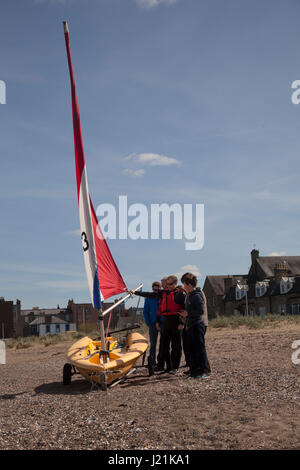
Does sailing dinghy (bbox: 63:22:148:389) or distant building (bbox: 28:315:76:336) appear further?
distant building (bbox: 28:315:76:336)

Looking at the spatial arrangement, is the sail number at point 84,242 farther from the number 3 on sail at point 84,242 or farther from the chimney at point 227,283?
the chimney at point 227,283

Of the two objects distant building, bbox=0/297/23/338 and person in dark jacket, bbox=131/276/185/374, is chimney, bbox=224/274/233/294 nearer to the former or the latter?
distant building, bbox=0/297/23/338

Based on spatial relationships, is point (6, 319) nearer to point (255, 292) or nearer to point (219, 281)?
point (219, 281)

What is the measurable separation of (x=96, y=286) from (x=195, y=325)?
218 cm

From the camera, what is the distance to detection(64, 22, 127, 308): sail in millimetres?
10664

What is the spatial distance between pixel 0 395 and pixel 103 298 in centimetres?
280

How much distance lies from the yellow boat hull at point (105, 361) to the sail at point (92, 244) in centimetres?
111

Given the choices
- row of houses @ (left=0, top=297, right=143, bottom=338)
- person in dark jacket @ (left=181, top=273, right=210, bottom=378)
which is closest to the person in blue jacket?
person in dark jacket @ (left=181, top=273, right=210, bottom=378)

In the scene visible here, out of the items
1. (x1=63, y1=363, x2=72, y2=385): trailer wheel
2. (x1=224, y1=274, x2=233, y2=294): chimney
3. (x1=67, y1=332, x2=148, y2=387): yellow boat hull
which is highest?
(x1=224, y1=274, x2=233, y2=294): chimney

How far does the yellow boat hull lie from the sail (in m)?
1.11

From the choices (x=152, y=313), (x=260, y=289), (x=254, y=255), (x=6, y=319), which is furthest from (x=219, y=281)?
(x=152, y=313)

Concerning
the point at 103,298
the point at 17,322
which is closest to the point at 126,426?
the point at 103,298

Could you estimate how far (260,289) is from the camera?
5225 centimetres

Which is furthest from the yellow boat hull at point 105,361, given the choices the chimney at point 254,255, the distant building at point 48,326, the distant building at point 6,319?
the distant building at point 48,326
